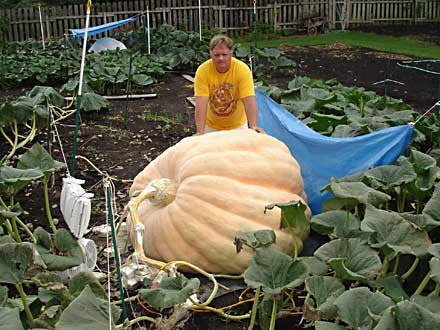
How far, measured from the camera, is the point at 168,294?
282 cm

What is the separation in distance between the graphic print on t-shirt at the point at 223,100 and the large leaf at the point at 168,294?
2.41 meters

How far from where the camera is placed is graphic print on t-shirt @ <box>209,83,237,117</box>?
16.6 ft

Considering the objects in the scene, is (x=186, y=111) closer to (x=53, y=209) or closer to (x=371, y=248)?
(x=53, y=209)

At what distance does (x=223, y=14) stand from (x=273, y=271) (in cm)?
1791

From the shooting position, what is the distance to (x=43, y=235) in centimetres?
339

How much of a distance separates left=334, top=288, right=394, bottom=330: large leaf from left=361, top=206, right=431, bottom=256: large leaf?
41 cm

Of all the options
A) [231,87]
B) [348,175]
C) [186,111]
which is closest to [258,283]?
[348,175]

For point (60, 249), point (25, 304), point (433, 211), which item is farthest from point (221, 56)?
point (25, 304)

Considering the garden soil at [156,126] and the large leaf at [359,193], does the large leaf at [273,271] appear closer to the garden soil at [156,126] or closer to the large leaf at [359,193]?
the garden soil at [156,126]

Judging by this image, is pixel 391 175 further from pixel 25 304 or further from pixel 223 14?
pixel 223 14

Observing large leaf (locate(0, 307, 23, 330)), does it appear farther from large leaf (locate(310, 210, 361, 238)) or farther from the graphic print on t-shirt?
the graphic print on t-shirt

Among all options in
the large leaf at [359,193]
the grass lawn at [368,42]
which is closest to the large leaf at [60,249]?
the large leaf at [359,193]

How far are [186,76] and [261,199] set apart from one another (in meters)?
7.69

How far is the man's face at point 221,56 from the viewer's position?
15.8 ft
